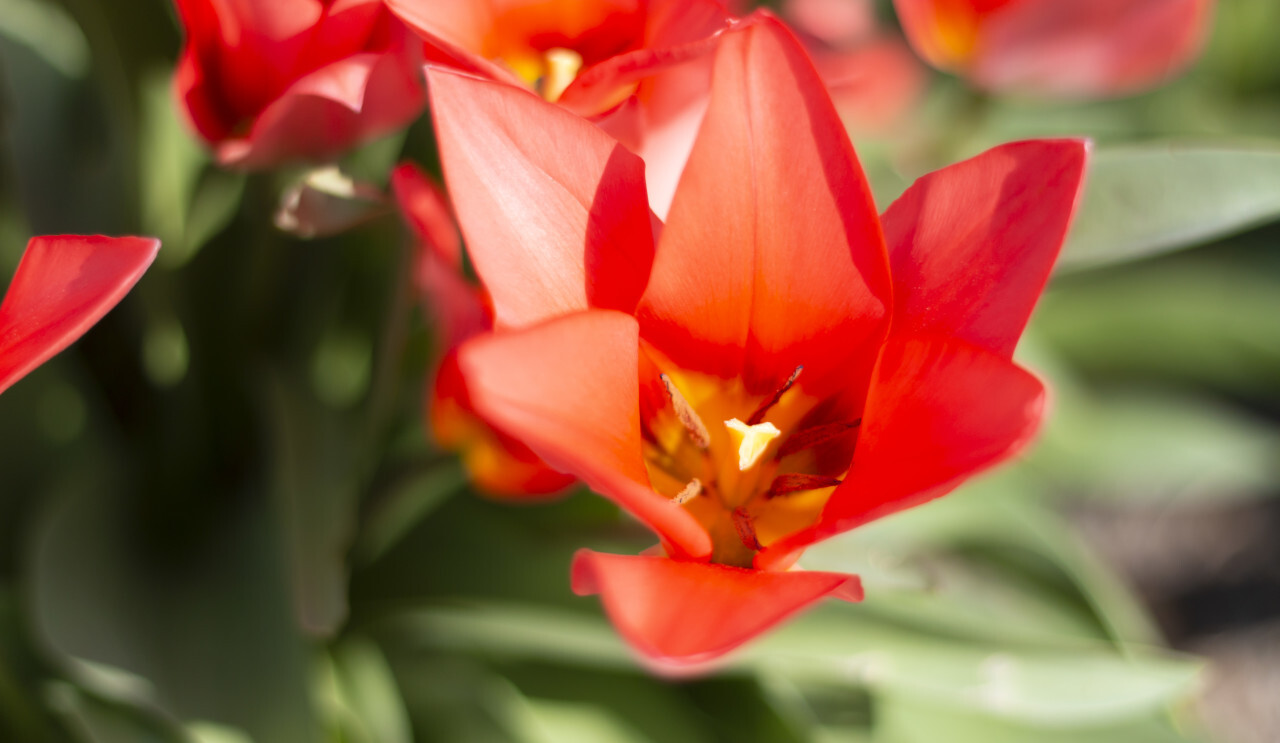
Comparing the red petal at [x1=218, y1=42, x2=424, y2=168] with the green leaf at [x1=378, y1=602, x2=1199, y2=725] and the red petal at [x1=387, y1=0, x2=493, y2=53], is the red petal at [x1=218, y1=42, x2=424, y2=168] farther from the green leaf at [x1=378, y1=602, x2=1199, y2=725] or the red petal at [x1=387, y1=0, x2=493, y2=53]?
the green leaf at [x1=378, y1=602, x2=1199, y2=725]

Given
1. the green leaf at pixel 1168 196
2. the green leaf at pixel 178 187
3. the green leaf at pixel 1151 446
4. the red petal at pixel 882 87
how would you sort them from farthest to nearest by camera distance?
the green leaf at pixel 1151 446 → the red petal at pixel 882 87 → the green leaf at pixel 178 187 → the green leaf at pixel 1168 196

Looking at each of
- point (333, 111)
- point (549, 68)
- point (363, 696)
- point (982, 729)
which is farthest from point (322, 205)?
point (982, 729)

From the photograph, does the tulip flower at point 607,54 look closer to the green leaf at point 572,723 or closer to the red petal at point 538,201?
the red petal at point 538,201

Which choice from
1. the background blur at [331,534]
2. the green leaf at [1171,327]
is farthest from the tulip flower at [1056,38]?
the green leaf at [1171,327]

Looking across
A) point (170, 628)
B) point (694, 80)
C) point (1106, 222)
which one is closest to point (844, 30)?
point (1106, 222)

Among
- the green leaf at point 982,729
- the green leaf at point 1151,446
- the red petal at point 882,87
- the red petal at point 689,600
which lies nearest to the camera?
the red petal at point 689,600

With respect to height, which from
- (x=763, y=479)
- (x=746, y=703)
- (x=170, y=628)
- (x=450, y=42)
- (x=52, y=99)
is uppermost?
(x=450, y=42)

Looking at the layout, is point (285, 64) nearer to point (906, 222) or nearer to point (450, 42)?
point (450, 42)

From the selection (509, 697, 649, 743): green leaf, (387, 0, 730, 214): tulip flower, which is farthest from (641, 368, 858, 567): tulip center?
(509, 697, 649, 743): green leaf
